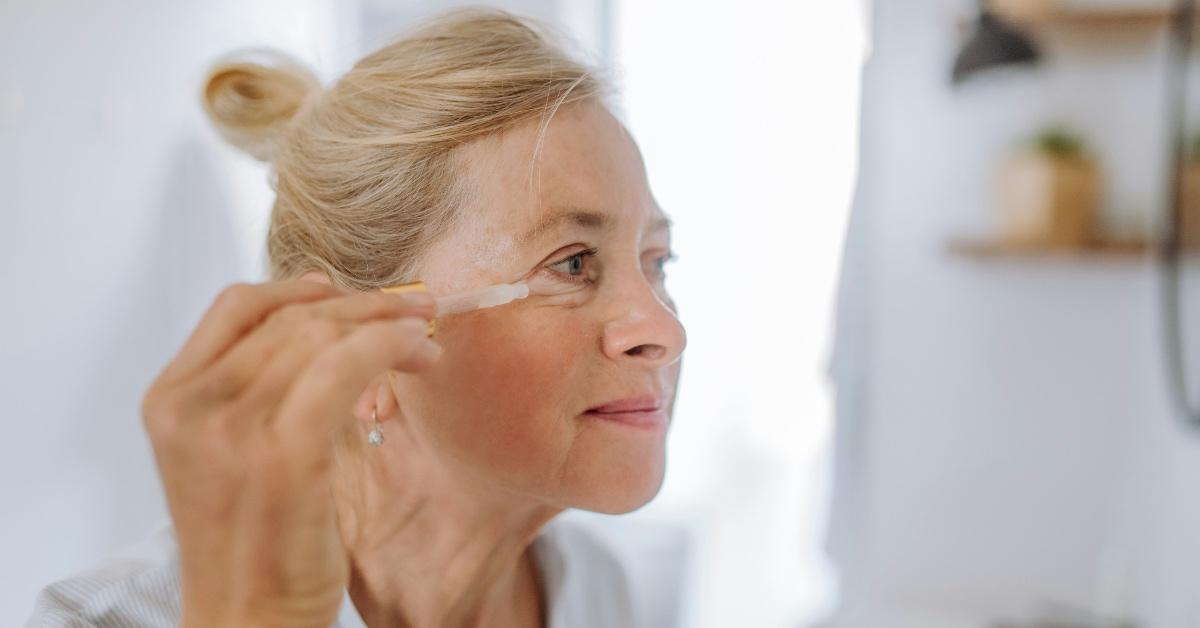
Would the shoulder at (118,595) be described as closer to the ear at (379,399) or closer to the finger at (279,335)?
the ear at (379,399)

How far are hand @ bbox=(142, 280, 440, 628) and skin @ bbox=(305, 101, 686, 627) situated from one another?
245 mm

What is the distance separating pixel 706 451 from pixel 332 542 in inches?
74.7

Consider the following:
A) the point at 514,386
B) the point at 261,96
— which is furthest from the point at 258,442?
the point at 261,96

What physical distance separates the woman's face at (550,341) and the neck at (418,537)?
0.20 feet

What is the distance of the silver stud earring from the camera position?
0.71 m

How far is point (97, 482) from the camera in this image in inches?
37.9

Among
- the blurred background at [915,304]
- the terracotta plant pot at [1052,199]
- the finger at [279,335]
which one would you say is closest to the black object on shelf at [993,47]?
the blurred background at [915,304]

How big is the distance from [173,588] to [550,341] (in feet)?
1.23

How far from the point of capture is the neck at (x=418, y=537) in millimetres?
786

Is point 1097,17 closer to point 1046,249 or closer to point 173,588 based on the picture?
point 1046,249

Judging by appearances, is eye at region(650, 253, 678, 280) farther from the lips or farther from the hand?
the hand

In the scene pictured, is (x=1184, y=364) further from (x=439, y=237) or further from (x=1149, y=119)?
(x=439, y=237)

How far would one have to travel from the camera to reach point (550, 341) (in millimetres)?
704

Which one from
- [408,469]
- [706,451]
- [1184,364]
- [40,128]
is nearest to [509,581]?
[408,469]
